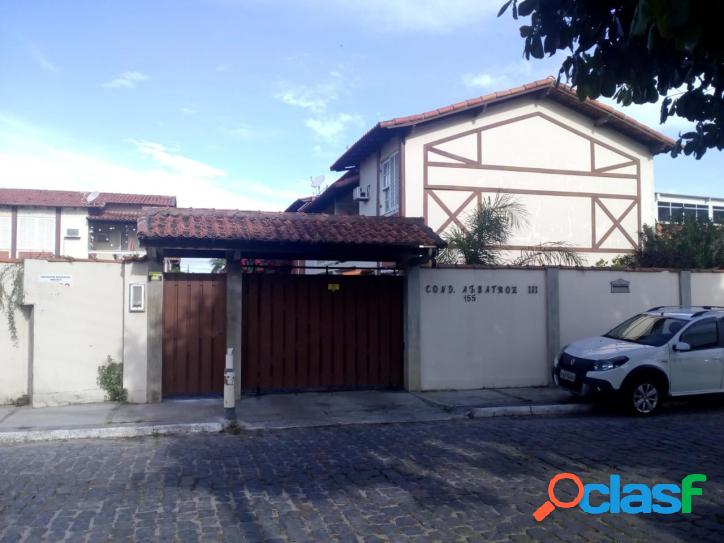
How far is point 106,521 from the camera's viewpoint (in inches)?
200

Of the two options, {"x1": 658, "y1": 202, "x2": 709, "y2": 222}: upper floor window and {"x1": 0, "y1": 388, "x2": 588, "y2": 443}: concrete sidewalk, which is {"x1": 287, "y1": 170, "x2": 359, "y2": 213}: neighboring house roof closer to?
{"x1": 658, "y1": 202, "x2": 709, "y2": 222}: upper floor window

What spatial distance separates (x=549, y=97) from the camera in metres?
17.9

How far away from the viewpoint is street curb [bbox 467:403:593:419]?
32.1 ft

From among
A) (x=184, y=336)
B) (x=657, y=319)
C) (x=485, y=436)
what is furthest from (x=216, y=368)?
(x=657, y=319)

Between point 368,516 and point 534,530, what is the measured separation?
134 cm

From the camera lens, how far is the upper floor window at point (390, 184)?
16875 millimetres

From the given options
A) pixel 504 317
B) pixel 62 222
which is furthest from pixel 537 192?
pixel 62 222

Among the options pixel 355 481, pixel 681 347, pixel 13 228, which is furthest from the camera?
pixel 13 228

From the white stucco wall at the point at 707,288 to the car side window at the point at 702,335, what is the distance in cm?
335

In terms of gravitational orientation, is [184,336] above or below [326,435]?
above

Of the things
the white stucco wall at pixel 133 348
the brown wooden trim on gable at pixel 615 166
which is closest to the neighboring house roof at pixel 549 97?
the brown wooden trim on gable at pixel 615 166

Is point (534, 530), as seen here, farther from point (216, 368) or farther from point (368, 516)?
point (216, 368)

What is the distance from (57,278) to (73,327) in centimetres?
85

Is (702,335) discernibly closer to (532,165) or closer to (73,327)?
(532,165)
